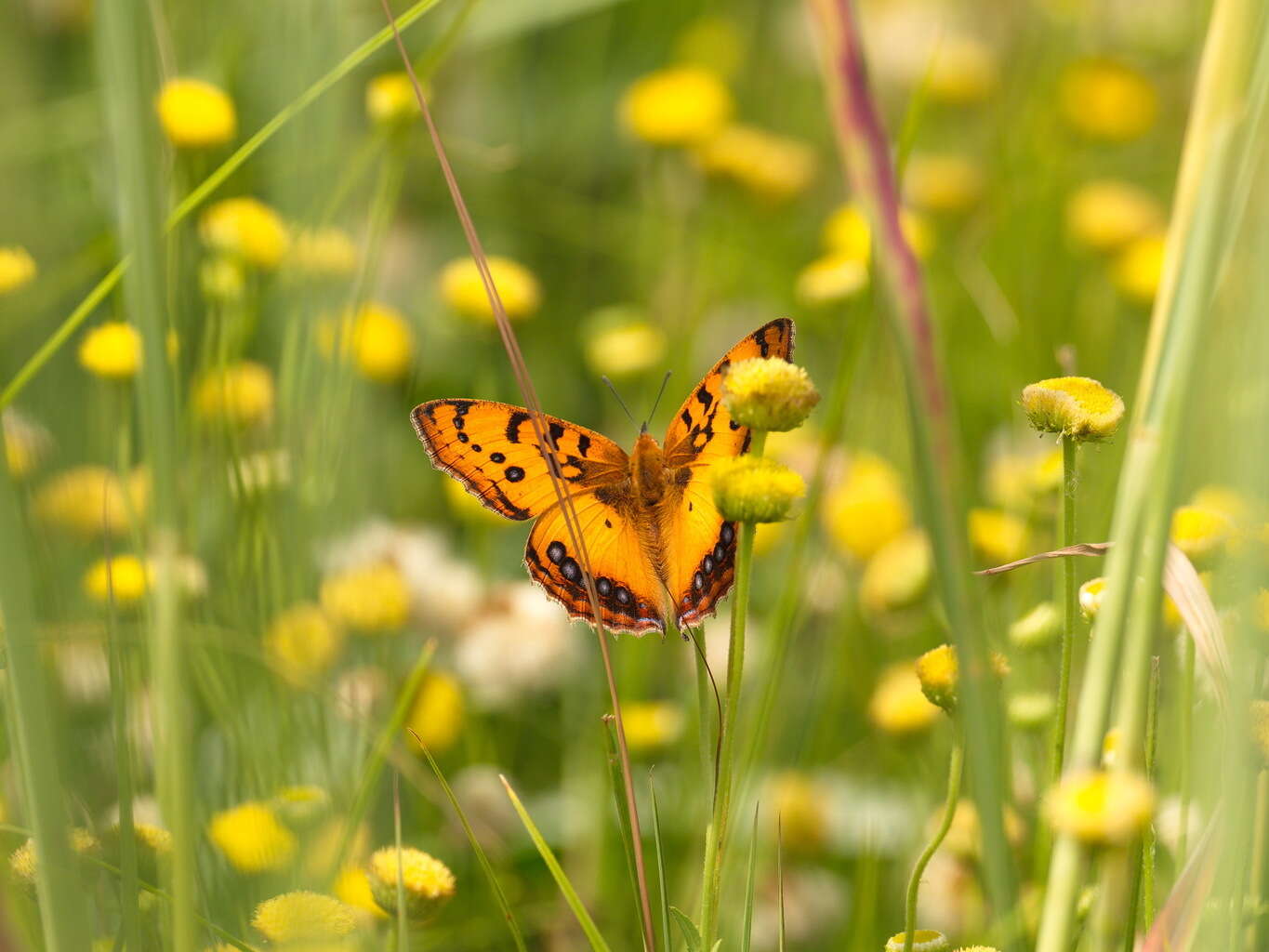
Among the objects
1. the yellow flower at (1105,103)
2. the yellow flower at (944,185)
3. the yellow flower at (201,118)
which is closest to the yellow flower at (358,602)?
the yellow flower at (201,118)

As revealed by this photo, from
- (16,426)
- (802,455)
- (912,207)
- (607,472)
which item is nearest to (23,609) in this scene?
(16,426)

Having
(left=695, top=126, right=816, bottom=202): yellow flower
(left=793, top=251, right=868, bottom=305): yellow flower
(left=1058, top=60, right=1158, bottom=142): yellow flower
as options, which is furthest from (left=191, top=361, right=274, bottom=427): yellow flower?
(left=1058, top=60, right=1158, bottom=142): yellow flower

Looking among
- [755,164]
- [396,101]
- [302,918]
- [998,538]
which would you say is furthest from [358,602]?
[755,164]

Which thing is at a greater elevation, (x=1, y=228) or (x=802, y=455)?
(x=802, y=455)

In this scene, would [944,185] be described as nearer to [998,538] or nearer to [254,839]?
[998,538]

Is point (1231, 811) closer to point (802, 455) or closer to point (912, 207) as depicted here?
point (802, 455)

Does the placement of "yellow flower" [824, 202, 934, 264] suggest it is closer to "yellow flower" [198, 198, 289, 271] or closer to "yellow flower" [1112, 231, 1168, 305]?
"yellow flower" [1112, 231, 1168, 305]
